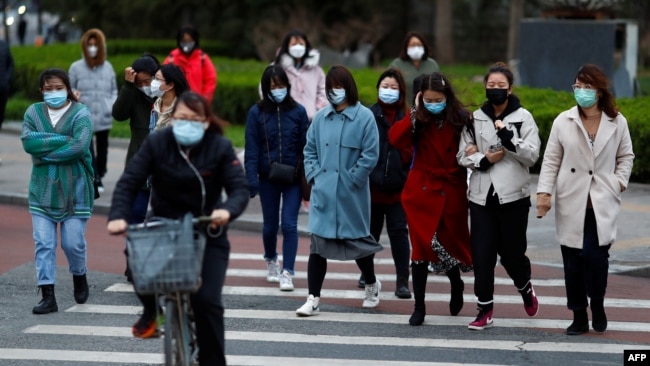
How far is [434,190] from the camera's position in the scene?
8906 millimetres

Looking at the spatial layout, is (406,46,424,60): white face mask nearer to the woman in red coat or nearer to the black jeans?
the black jeans

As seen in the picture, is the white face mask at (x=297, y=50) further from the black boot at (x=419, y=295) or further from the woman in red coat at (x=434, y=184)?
the black boot at (x=419, y=295)

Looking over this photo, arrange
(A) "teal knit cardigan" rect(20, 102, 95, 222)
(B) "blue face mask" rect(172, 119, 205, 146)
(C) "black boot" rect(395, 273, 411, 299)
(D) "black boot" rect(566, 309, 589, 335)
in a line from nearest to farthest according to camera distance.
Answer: (B) "blue face mask" rect(172, 119, 205, 146), (D) "black boot" rect(566, 309, 589, 335), (A) "teal knit cardigan" rect(20, 102, 95, 222), (C) "black boot" rect(395, 273, 411, 299)

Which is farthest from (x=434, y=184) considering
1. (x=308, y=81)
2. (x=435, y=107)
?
(x=308, y=81)

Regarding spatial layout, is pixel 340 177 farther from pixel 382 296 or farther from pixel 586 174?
pixel 586 174

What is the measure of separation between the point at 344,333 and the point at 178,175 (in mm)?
2587

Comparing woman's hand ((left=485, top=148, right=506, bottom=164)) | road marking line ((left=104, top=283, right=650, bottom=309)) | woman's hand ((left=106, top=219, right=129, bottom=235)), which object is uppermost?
woman's hand ((left=485, top=148, right=506, bottom=164))

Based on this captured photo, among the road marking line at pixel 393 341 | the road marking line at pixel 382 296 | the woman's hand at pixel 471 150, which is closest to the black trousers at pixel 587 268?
the road marking line at pixel 393 341

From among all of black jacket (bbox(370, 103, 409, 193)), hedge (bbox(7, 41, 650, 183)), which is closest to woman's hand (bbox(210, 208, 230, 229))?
hedge (bbox(7, 41, 650, 183))

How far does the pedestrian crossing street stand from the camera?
26.5ft

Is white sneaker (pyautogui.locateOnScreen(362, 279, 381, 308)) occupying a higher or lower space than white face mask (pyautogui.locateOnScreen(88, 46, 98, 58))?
lower

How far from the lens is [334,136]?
9258mm

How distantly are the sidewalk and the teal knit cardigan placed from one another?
4055mm

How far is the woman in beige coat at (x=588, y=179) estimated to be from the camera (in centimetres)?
855
